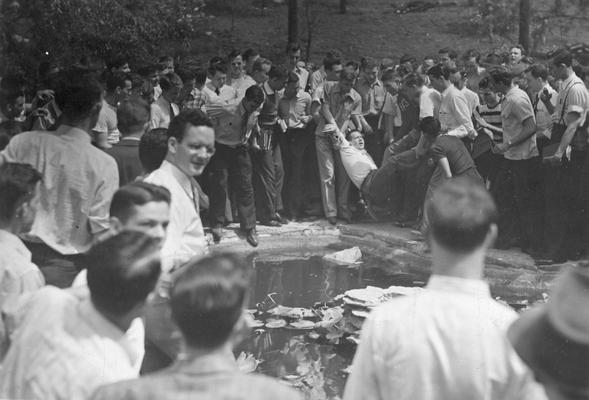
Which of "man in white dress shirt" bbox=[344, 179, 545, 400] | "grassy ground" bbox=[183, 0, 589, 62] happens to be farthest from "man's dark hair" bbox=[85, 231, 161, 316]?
"grassy ground" bbox=[183, 0, 589, 62]

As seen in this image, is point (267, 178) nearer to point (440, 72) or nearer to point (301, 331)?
point (440, 72)

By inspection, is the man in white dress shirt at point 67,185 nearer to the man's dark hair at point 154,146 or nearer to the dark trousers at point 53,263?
the dark trousers at point 53,263

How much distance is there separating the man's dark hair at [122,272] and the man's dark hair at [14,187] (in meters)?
1.07

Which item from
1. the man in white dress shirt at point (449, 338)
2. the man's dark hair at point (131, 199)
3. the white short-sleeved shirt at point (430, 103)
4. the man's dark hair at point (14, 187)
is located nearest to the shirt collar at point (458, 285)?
the man in white dress shirt at point (449, 338)

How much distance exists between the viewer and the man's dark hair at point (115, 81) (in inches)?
384

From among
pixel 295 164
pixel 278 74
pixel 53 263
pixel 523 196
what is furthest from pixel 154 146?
pixel 295 164

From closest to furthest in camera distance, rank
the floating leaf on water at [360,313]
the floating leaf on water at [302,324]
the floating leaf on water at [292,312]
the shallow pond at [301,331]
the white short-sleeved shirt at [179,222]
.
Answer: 1. the white short-sleeved shirt at [179,222]
2. the shallow pond at [301,331]
3. the floating leaf on water at [360,313]
4. the floating leaf on water at [302,324]
5. the floating leaf on water at [292,312]

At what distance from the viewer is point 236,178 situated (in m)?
→ 10.3

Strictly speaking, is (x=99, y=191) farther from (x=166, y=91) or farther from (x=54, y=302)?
(x=166, y=91)

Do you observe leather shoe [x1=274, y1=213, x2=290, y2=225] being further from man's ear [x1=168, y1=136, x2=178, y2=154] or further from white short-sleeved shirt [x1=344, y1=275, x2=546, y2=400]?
white short-sleeved shirt [x1=344, y1=275, x2=546, y2=400]

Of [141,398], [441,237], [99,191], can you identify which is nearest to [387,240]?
[99,191]

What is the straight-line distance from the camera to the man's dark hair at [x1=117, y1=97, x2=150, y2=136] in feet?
19.8

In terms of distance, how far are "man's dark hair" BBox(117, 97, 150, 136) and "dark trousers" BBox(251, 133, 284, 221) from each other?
4508 mm

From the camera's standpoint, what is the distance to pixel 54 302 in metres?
3.00
